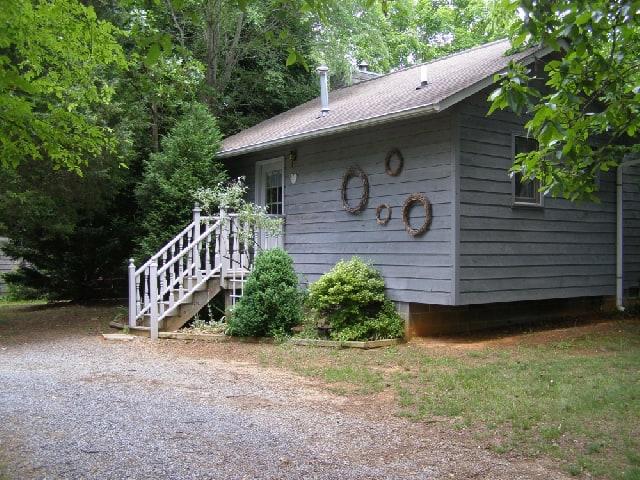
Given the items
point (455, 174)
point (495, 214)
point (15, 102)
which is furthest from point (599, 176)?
point (15, 102)

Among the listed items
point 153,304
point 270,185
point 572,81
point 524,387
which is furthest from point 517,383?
point 270,185

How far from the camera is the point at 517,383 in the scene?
19.9ft

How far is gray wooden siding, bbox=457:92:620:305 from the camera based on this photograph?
867 cm

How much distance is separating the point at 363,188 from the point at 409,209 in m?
1.07

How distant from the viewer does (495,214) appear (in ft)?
29.7

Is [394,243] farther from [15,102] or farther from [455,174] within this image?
[15,102]

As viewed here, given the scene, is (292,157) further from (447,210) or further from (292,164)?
(447,210)

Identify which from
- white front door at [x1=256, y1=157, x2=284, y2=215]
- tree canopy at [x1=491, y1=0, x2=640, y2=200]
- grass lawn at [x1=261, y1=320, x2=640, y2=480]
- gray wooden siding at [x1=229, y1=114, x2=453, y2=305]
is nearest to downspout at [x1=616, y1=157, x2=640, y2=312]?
grass lawn at [x1=261, y1=320, x2=640, y2=480]

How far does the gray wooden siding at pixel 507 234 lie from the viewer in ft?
28.5

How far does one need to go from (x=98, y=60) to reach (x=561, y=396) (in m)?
5.62

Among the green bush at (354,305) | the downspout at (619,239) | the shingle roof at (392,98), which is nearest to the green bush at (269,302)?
the green bush at (354,305)

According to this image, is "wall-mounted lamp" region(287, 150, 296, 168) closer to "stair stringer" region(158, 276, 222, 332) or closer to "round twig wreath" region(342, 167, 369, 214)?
"round twig wreath" region(342, 167, 369, 214)

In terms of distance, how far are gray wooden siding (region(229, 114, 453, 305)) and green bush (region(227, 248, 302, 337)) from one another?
57.1 inches

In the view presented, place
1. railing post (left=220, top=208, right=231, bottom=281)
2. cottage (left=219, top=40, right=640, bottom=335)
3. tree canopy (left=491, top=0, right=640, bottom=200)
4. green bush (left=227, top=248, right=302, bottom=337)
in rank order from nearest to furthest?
tree canopy (left=491, top=0, right=640, bottom=200) → cottage (left=219, top=40, right=640, bottom=335) → green bush (left=227, top=248, right=302, bottom=337) → railing post (left=220, top=208, right=231, bottom=281)
